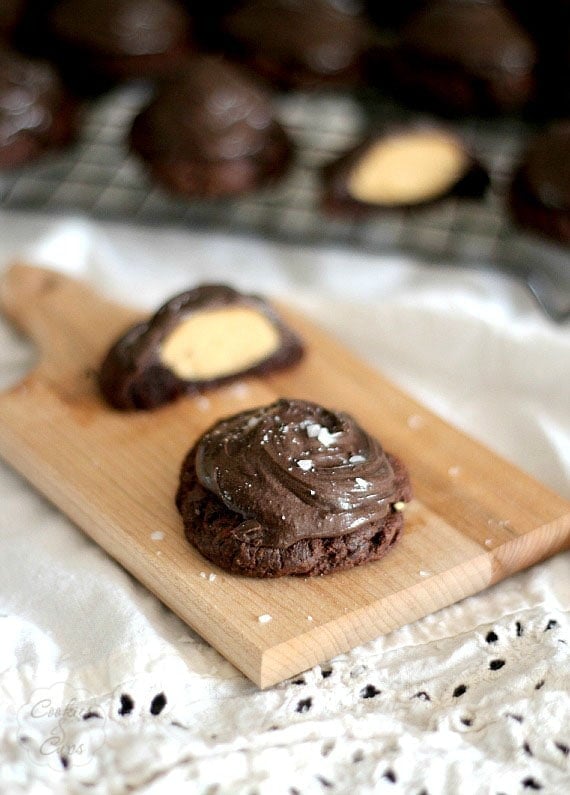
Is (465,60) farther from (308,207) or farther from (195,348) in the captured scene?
(195,348)

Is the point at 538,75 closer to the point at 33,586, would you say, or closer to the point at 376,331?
the point at 376,331

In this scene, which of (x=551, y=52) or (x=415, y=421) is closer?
(x=415, y=421)

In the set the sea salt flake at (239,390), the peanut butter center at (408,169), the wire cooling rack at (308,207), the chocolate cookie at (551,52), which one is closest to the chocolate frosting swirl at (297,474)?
the sea salt flake at (239,390)

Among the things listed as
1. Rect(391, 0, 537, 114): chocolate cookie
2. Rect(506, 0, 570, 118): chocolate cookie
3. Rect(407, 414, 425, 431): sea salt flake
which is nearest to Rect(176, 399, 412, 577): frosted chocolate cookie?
Rect(407, 414, 425, 431): sea salt flake

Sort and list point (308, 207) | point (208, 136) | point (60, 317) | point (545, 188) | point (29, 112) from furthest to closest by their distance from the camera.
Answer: point (308, 207)
point (29, 112)
point (208, 136)
point (545, 188)
point (60, 317)

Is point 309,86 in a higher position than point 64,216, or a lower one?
higher

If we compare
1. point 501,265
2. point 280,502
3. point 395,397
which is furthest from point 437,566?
point 501,265

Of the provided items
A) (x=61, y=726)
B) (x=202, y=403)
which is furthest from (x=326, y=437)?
(x=61, y=726)
